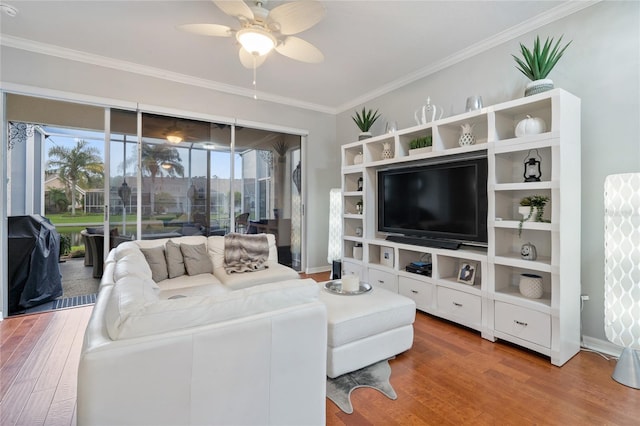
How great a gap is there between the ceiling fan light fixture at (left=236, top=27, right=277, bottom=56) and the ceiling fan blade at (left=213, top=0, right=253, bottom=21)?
0.32 feet

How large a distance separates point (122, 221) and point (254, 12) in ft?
9.53

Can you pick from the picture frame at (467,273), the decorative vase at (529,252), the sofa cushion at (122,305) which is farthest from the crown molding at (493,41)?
the sofa cushion at (122,305)

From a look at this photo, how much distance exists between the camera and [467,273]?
114 inches

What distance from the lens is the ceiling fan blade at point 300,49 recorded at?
2375 millimetres

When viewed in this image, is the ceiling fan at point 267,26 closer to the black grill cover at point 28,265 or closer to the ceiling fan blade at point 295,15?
the ceiling fan blade at point 295,15

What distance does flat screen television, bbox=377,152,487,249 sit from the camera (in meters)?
2.78

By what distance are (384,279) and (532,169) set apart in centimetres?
191

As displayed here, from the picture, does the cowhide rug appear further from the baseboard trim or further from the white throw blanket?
the baseboard trim

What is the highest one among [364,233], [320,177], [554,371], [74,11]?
[74,11]

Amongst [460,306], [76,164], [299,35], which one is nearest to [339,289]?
[460,306]

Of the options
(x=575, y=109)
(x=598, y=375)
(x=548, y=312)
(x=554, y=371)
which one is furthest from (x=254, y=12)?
(x=598, y=375)

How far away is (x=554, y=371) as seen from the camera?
211cm

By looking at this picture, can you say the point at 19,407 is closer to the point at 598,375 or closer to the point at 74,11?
the point at 74,11

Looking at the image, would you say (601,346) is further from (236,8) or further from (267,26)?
(236,8)
